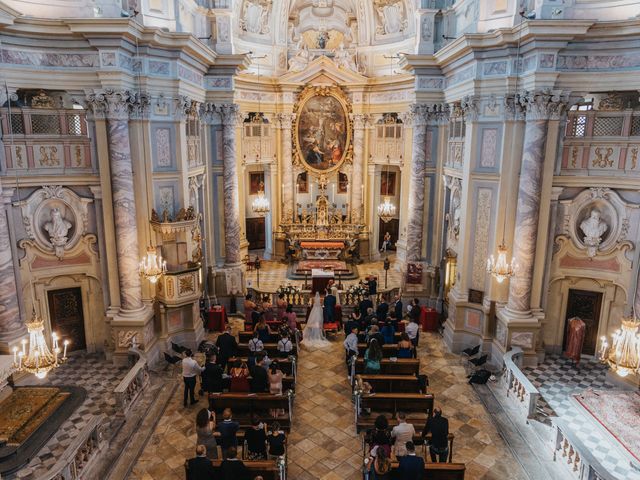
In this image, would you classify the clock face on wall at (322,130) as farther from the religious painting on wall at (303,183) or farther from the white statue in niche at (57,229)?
the white statue in niche at (57,229)

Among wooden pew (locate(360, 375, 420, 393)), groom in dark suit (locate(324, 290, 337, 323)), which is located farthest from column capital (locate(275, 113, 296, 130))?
wooden pew (locate(360, 375, 420, 393))

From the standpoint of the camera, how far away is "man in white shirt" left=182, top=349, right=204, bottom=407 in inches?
426

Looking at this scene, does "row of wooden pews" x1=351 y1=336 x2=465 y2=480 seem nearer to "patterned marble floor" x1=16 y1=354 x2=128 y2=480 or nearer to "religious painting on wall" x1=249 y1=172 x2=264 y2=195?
"patterned marble floor" x1=16 y1=354 x2=128 y2=480

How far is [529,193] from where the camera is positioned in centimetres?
1225

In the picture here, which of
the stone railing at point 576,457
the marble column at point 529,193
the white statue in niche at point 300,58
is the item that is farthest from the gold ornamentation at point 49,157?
the stone railing at point 576,457

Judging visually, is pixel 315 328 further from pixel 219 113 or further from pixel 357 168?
pixel 357 168

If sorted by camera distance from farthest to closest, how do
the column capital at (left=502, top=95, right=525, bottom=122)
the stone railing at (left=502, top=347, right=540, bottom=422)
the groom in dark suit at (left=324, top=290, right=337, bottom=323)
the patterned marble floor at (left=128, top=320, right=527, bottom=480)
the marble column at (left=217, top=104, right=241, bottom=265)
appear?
the marble column at (left=217, top=104, right=241, bottom=265) → the groom in dark suit at (left=324, top=290, right=337, bottom=323) → the column capital at (left=502, top=95, right=525, bottom=122) → the stone railing at (left=502, top=347, right=540, bottom=422) → the patterned marble floor at (left=128, top=320, right=527, bottom=480)

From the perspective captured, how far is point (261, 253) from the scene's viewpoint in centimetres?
2455

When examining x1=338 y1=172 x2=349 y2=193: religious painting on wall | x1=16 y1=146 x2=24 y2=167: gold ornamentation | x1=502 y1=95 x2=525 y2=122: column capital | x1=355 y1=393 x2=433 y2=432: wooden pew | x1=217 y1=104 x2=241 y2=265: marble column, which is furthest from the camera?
x1=338 y1=172 x2=349 y2=193: religious painting on wall

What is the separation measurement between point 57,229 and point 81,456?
19.6ft

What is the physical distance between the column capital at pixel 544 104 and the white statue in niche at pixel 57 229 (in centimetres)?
1168

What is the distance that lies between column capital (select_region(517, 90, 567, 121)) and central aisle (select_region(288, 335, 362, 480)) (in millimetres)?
7900

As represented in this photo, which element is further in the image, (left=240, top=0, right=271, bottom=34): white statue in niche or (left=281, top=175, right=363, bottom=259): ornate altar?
(left=281, top=175, right=363, bottom=259): ornate altar

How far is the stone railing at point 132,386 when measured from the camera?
1055cm
